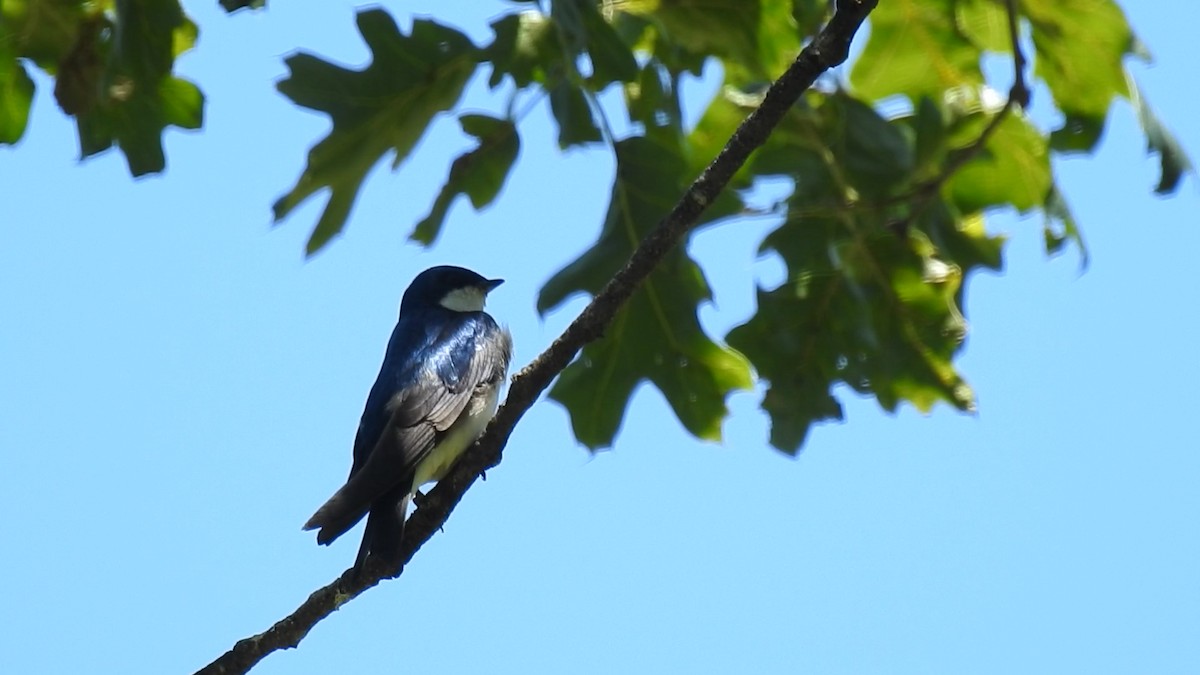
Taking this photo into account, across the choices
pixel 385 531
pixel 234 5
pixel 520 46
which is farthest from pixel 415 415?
pixel 234 5

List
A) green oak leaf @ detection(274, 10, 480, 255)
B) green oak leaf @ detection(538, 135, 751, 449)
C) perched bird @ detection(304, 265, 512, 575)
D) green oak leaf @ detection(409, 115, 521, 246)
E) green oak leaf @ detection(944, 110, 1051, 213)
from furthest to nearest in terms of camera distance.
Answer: green oak leaf @ detection(944, 110, 1051, 213) → green oak leaf @ detection(409, 115, 521, 246) → green oak leaf @ detection(538, 135, 751, 449) → green oak leaf @ detection(274, 10, 480, 255) → perched bird @ detection(304, 265, 512, 575)

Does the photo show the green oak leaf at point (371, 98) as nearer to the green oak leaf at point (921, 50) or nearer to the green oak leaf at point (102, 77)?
the green oak leaf at point (102, 77)

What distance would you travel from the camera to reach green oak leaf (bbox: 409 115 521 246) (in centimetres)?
491

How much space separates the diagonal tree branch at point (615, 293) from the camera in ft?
11.0

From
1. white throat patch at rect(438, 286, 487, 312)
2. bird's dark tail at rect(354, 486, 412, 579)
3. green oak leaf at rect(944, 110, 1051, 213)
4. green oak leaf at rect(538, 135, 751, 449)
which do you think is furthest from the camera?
white throat patch at rect(438, 286, 487, 312)

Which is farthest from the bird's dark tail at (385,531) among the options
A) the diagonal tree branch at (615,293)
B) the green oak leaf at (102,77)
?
the green oak leaf at (102,77)

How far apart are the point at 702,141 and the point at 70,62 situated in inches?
86.9

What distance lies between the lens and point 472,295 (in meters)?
7.20

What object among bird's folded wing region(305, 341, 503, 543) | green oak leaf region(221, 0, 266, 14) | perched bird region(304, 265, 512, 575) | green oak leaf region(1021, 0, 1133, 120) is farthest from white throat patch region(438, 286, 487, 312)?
green oak leaf region(1021, 0, 1133, 120)

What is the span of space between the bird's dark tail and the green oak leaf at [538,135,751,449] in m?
0.80

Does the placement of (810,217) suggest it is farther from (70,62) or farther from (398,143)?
(70,62)

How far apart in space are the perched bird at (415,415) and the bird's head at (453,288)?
16cm

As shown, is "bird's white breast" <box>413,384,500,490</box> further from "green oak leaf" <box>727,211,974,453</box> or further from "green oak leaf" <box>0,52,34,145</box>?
"green oak leaf" <box>0,52,34,145</box>

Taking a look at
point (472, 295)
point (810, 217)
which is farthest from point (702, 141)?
point (472, 295)
